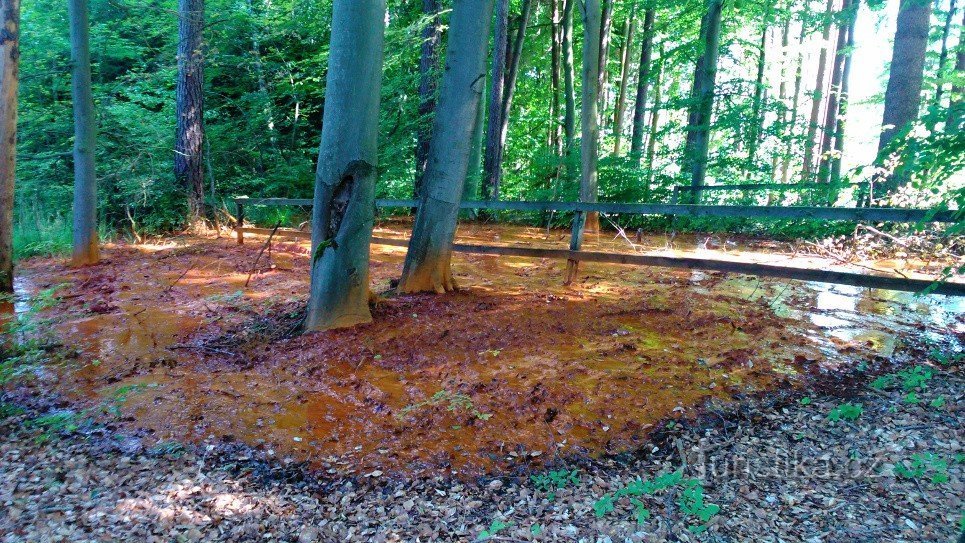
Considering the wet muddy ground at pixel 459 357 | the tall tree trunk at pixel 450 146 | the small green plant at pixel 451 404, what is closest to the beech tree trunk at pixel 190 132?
the wet muddy ground at pixel 459 357

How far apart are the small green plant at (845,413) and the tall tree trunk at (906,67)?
9461 millimetres

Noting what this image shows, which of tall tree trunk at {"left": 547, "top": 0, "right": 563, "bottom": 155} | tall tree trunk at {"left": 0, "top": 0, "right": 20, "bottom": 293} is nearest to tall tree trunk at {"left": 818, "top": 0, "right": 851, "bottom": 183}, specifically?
tall tree trunk at {"left": 547, "top": 0, "right": 563, "bottom": 155}

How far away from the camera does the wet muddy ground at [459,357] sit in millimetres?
4172

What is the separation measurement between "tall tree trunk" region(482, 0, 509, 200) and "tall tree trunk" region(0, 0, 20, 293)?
33.2 ft

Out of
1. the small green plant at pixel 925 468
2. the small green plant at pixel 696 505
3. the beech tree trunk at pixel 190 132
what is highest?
the beech tree trunk at pixel 190 132

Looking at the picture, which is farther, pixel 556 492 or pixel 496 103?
pixel 496 103

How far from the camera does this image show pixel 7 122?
781 cm

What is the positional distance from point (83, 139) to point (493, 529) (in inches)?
395

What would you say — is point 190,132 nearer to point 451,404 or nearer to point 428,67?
point 428,67

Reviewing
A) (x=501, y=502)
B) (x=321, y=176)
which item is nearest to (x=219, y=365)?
(x=321, y=176)

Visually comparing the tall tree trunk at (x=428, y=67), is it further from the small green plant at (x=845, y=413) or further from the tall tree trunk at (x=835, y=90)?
the tall tree trunk at (x=835, y=90)

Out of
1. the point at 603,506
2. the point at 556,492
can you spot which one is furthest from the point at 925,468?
the point at 556,492

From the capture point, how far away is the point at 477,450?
396 cm

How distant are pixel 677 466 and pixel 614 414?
0.77 meters
